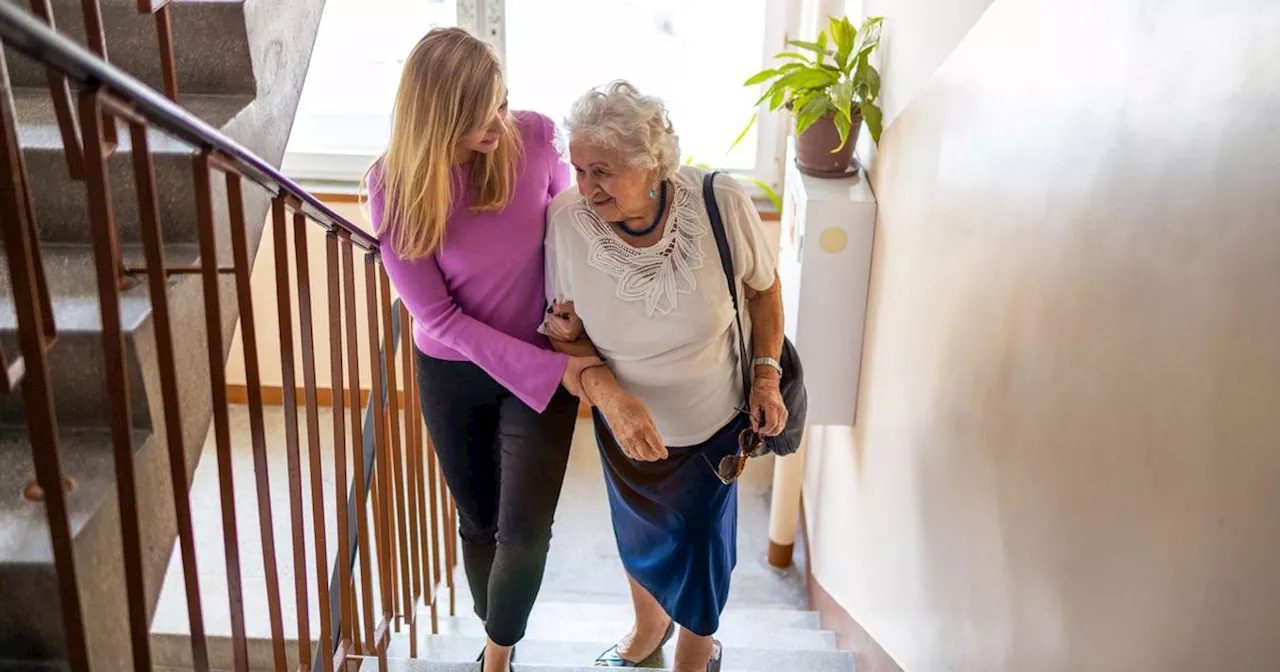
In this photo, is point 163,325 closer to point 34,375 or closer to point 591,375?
point 34,375

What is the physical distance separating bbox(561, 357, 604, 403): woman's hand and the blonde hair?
1.05 ft

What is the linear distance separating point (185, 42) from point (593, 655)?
1.75m

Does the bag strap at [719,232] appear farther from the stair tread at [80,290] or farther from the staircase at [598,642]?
the staircase at [598,642]

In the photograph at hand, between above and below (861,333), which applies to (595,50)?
above

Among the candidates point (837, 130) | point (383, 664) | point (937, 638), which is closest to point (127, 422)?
point (383, 664)

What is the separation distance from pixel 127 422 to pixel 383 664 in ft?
3.63

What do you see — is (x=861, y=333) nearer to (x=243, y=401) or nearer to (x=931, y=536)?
(x=931, y=536)

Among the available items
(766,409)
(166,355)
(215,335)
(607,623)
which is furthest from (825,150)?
(166,355)

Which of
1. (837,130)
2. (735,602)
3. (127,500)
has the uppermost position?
(837,130)

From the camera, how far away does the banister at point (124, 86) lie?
96 cm

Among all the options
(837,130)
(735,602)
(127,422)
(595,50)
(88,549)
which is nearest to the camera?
(127,422)

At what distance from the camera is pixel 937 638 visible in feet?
6.41

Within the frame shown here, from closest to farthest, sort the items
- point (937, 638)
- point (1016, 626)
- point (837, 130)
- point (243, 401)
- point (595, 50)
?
point (1016, 626)
point (937, 638)
point (837, 130)
point (595, 50)
point (243, 401)

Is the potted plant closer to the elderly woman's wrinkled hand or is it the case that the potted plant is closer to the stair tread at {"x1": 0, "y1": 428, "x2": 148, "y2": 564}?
the elderly woman's wrinkled hand
